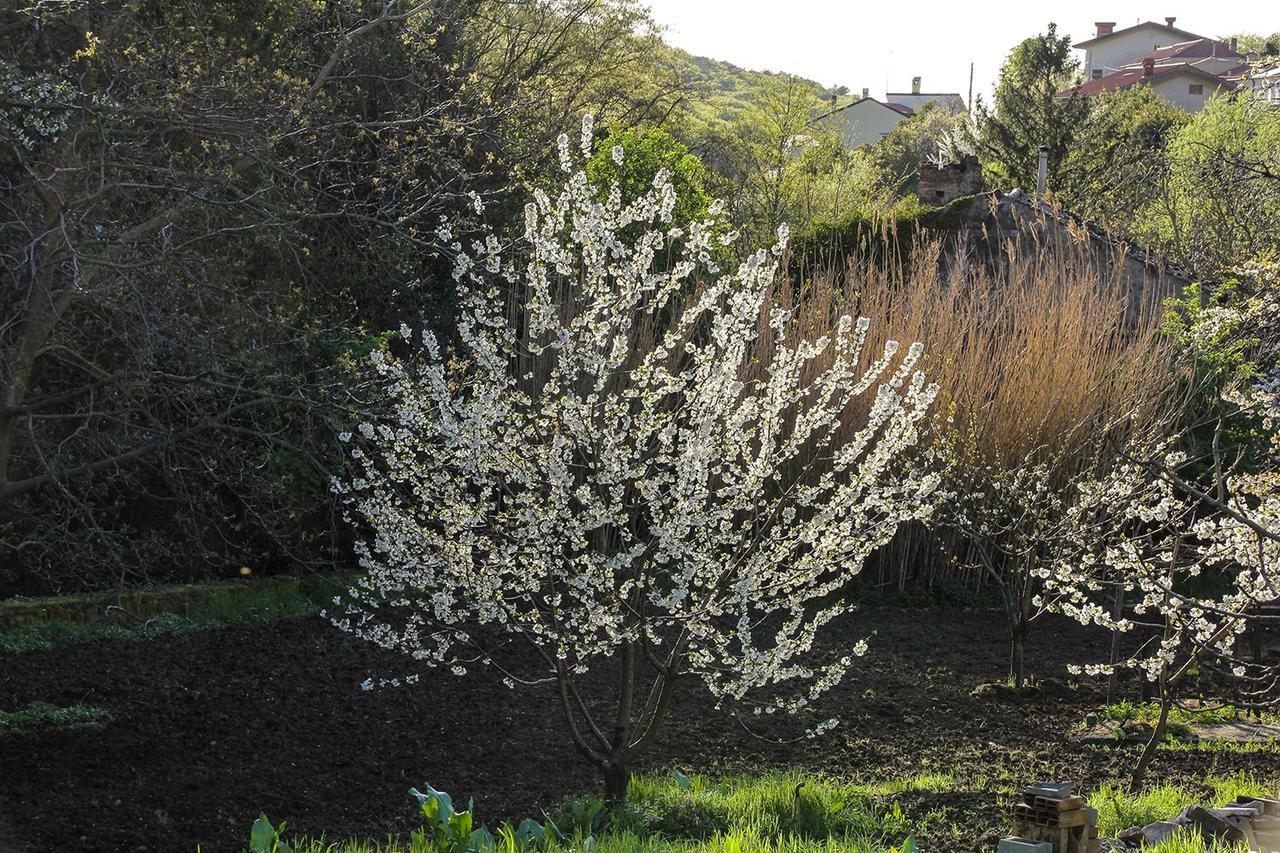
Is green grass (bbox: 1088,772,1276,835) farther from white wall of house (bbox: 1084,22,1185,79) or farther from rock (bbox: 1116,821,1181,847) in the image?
white wall of house (bbox: 1084,22,1185,79)

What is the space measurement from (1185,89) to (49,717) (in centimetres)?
6328

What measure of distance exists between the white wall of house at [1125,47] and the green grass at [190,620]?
74.8m

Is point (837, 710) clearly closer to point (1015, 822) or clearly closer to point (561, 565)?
point (561, 565)

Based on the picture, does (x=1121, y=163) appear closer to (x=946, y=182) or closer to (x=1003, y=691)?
(x=946, y=182)

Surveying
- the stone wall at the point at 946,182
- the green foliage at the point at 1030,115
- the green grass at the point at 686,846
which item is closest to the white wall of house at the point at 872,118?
the green foliage at the point at 1030,115

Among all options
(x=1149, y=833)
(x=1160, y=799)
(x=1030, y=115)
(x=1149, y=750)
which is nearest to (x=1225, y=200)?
(x=1149, y=750)

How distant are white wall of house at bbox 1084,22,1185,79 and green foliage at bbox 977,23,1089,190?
161ft

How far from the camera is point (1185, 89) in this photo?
59.0 meters

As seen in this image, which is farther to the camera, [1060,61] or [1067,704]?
[1060,61]

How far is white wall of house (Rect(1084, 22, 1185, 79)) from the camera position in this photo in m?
74.5

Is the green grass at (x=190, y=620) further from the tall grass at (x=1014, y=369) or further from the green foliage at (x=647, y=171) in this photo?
the green foliage at (x=647, y=171)

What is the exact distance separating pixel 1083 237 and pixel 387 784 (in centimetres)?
652

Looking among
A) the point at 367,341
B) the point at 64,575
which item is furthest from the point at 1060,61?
the point at 64,575

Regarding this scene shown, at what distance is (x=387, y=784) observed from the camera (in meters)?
4.56
